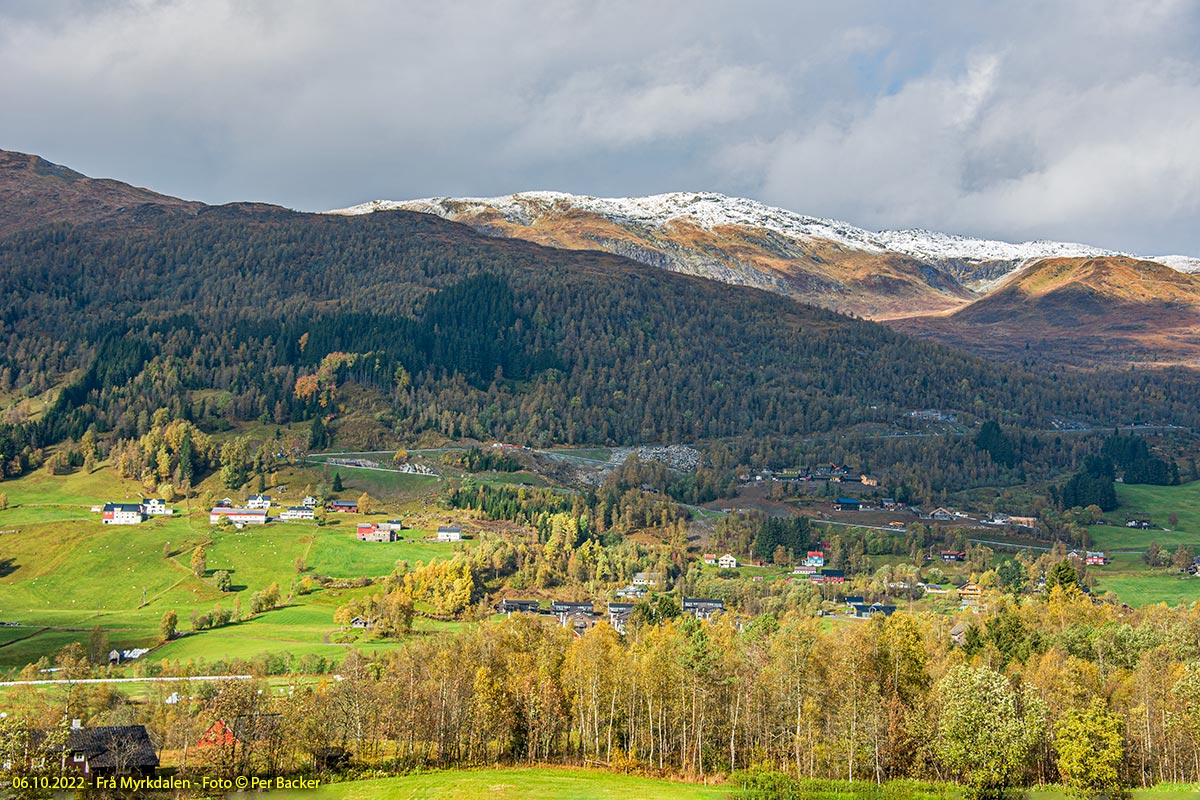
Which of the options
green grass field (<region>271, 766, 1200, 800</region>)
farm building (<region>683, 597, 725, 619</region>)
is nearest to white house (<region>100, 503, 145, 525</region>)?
farm building (<region>683, 597, 725, 619</region>)

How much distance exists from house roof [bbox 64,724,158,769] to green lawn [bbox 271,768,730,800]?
1082cm

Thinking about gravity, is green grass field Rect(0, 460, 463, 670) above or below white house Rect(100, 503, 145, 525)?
below

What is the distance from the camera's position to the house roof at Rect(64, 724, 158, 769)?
6881 cm

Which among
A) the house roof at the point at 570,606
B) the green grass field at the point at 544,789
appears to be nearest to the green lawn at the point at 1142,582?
the house roof at the point at 570,606

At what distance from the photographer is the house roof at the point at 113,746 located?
68.8m

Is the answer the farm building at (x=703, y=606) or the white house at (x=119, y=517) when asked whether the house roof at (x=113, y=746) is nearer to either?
the farm building at (x=703, y=606)

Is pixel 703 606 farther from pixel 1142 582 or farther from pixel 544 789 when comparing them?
pixel 544 789

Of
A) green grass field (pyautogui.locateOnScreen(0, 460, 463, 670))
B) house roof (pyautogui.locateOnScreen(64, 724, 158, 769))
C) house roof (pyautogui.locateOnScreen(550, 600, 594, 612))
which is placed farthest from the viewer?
house roof (pyautogui.locateOnScreen(550, 600, 594, 612))

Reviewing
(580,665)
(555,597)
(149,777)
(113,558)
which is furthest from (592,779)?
(113,558)

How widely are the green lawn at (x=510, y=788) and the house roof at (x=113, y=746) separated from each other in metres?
10.8

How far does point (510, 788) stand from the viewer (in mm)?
65688

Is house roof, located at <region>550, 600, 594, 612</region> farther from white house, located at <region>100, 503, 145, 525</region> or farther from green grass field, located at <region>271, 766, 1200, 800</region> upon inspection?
white house, located at <region>100, 503, 145, 525</region>

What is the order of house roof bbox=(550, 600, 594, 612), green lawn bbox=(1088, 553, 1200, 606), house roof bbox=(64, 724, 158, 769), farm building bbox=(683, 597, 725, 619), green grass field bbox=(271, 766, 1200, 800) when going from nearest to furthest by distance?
1. green grass field bbox=(271, 766, 1200, 800)
2. house roof bbox=(64, 724, 158, 769)
3. farm building bbox=(683, 597, 725, 619)
4. house roof bbox=(550, 600, 594, 612)
5. green lawn bbox=(1088, 553, 1200, 606)

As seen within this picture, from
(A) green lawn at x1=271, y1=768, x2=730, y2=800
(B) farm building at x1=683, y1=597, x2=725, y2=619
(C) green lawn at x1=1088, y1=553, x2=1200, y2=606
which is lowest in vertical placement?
(B) farm building at x1=683, y1=597, x2=725, y2=619
